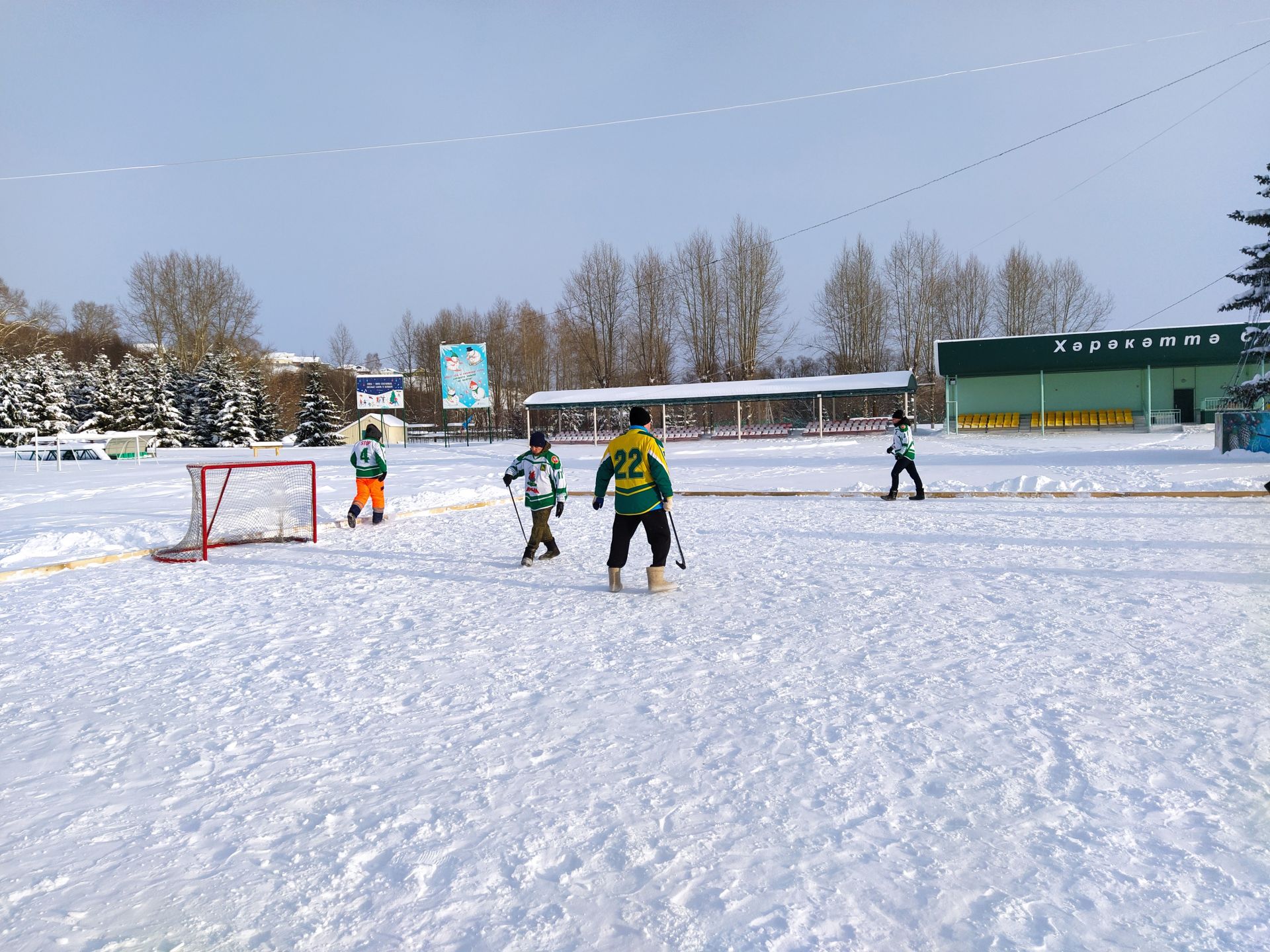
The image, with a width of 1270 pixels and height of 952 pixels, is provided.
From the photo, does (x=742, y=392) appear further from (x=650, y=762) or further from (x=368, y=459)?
(x=650, y=762)

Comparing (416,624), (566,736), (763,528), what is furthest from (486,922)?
(763,528)

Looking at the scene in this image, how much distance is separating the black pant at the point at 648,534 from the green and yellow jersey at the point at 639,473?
7 centimetres

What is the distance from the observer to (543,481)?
9383 millimetres

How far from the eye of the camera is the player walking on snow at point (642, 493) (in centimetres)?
760

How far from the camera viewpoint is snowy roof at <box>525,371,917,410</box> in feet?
136

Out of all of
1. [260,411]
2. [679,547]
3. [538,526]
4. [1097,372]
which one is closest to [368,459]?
[538,526]

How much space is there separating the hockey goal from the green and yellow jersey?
6136 mm

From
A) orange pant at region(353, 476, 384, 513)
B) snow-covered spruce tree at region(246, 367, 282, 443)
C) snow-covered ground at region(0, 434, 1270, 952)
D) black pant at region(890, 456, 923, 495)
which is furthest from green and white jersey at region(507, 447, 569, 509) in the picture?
snow-covered spruce tree at region(246, 367, 282, 443)

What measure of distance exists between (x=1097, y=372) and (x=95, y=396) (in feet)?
196

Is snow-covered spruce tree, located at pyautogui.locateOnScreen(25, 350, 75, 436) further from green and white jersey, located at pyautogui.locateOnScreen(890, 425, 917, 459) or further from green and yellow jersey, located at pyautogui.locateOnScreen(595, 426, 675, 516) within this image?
green and yellow jersey, located at pyautogui.locateOnScreen(595, 426, 675, 516)

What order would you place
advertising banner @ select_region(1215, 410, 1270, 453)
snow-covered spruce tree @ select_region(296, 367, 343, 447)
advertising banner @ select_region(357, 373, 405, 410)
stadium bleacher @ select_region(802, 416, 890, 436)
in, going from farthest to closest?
snow-covered spruce tree @ select_region(296, 367, 343, 447), advertising banner @ select_region(357, 373, 405, 410), stadium bleacher @ select_region(802, 416, 890, 436), advertising banner @ select_region(1215, 410, 1270, 453)

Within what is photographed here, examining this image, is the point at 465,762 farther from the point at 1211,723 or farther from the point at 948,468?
the point at 948,468

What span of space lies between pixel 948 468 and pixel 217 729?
2060 cm

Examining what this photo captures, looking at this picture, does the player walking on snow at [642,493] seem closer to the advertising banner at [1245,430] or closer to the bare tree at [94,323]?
the advertising banner at [1245,430]
